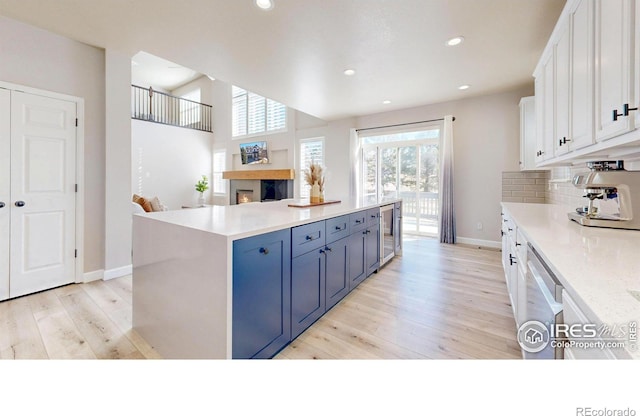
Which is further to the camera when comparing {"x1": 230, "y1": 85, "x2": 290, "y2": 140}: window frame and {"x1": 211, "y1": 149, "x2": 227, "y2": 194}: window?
{"x1": 211, "y1": 149, "x2": 227, "y2": 194}: window

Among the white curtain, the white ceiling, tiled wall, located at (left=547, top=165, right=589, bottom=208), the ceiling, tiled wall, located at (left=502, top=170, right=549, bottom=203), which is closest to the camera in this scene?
the ceiling

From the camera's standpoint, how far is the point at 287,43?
281 centimetres

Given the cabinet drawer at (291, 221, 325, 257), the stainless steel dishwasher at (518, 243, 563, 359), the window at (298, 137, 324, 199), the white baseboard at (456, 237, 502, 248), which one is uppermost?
the window at (298, 137, 324, 199)

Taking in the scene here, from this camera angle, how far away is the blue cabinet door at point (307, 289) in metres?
1.74

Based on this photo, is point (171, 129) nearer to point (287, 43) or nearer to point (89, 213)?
point (89, 213)

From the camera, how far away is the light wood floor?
1.71 m

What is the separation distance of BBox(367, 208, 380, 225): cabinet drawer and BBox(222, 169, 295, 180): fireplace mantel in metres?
3.81

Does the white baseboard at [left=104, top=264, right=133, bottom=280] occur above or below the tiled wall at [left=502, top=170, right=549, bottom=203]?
below

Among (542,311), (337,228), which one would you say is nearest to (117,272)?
(337,228)

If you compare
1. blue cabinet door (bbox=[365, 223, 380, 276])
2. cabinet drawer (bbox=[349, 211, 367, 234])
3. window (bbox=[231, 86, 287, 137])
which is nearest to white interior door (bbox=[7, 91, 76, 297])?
cabinet drawer (bbox=[349, 211, 367, 234])

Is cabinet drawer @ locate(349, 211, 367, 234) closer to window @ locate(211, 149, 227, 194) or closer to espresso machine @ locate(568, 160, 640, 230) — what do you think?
espresso machine @ locate(568, 160, 640, 230)

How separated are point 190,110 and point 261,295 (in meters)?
8.67

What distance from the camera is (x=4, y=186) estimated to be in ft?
8.03
